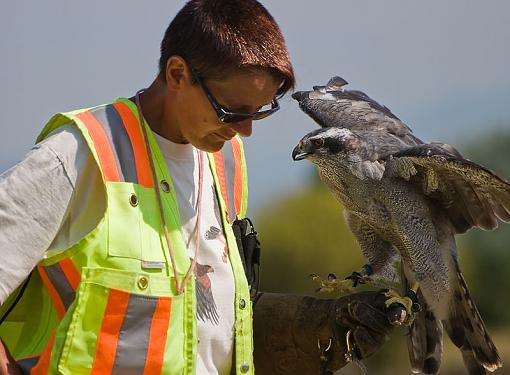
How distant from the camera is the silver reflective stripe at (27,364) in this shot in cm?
241

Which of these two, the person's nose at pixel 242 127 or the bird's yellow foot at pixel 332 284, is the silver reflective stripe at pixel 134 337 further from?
the bird's yellow foot at pixel 332 284

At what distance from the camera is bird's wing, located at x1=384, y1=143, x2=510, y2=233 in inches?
162

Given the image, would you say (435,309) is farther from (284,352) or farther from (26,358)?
(26,358)

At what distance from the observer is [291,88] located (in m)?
2.66

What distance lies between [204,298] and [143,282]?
253 millimetres

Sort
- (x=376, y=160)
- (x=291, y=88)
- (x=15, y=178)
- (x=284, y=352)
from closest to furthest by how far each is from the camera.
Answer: (x=15, y=178) → (x=291, y=88) → (x=284, y=352) → (x=376, y=160)

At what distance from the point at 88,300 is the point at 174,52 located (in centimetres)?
74

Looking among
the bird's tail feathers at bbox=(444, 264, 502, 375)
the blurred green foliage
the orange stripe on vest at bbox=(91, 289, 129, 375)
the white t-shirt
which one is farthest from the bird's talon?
the blurred green foliage

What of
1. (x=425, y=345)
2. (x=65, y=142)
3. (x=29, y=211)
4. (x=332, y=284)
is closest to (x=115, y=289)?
(x=29, y=211)

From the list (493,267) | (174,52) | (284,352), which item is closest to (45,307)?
(174,52)

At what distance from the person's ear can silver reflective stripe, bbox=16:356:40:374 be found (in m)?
0.85

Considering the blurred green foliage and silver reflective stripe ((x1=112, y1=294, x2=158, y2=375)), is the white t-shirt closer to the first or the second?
silver reflective stripe ((x1=112, y1=294, x2=158, y2=375))

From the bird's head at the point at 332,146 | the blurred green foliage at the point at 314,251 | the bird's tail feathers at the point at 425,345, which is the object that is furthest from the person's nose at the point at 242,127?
the blurred green foliage at the point at 314,251

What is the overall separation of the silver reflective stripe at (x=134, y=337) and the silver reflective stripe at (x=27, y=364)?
0.22 metres
